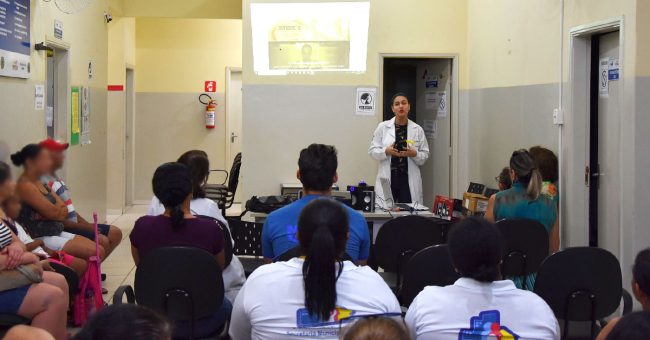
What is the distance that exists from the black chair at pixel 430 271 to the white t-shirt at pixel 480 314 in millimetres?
946

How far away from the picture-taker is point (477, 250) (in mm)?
2287

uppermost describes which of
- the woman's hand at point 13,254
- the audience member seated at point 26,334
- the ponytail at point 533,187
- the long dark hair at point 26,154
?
the long dark hair at point 26,154

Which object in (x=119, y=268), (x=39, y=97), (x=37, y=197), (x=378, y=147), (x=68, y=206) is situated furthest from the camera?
(x=378, y=147)

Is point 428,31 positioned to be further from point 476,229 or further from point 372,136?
point 476,229

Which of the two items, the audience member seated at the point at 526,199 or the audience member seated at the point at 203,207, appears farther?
the audience member seated at the point at 526,199

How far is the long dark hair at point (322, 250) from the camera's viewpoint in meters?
2.26

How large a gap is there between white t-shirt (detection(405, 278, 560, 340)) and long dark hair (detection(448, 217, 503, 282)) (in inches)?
1.6

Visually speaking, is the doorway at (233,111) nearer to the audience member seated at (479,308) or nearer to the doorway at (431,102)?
the doorway at (431,102)

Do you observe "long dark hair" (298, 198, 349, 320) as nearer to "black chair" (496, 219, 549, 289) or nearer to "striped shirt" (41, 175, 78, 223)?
"striped shirt" (41, 175, 78, 223)

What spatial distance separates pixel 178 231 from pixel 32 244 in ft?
1.97

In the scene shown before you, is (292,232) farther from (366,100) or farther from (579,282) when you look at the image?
(366,100)

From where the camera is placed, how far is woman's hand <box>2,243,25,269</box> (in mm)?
3025

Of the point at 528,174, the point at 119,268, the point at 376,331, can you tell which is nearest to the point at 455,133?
the point at 528,174

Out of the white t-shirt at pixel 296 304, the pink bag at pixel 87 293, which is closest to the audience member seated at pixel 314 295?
the white t-shirt at pixel 296 304
